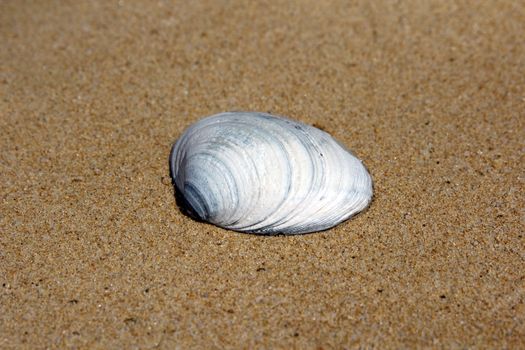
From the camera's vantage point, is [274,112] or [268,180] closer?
[268,180]

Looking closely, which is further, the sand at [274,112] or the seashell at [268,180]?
the seashell at [268,180]

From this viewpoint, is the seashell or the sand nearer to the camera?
the sand

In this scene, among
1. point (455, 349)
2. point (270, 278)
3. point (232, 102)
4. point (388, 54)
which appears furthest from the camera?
point (388, 54)

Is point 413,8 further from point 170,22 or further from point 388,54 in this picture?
point 170,22

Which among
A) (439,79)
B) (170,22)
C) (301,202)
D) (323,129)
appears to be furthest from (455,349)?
(170,22)
